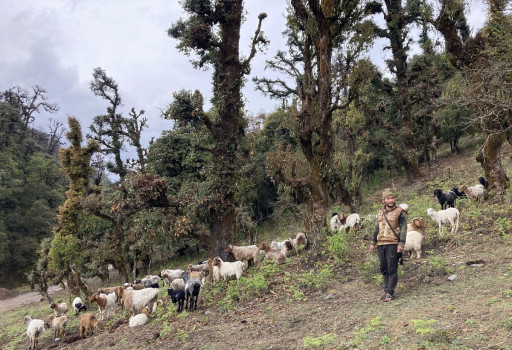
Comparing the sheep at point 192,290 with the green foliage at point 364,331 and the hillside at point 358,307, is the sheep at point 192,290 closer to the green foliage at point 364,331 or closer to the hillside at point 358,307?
the hillside at point 358,307

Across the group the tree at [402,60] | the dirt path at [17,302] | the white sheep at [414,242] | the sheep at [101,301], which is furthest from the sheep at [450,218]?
the dirt path at [17,302]

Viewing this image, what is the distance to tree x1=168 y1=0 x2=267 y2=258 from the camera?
1251cm

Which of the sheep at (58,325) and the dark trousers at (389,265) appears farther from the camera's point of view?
the sheep at (58,325)

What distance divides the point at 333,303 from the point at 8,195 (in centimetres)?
4324

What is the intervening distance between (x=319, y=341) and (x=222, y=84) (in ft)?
33.9

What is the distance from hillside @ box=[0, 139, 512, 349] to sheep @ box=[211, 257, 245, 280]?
1.27 feet

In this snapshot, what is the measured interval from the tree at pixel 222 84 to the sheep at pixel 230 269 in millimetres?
2012

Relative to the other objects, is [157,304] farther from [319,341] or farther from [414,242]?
[414,242]

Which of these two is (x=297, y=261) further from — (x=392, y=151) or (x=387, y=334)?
(x=392, y=151)

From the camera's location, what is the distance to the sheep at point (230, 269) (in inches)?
393

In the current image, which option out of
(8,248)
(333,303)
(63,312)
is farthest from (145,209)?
(8,248)

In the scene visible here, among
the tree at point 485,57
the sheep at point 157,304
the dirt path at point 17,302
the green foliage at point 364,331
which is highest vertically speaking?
the tree at point 485,57

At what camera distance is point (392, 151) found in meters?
24.7

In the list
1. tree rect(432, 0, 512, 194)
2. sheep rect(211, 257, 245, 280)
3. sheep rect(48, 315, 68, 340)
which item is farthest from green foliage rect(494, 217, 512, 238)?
sheep rect(48, 315, 68, 340)
